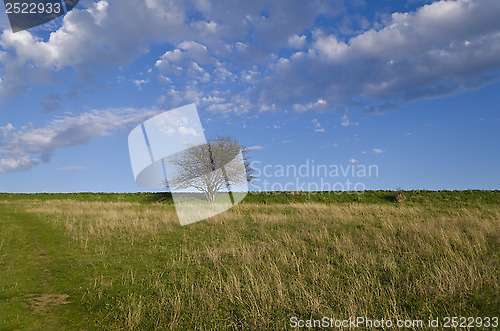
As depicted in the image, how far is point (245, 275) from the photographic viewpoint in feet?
27.0

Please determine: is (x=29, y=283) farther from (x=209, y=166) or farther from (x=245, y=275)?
(x=209, y=166)

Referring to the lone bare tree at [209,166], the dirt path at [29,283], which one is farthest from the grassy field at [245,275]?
the lone bare tree at [209,166]

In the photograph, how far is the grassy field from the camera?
245 inches

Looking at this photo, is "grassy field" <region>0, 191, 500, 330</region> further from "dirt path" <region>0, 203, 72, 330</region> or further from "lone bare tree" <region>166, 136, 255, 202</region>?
"lone bare tree" <region>166, 136, 255, 202</region>

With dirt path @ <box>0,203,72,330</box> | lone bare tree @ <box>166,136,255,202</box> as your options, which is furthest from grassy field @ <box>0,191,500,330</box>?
lone bare tree @ <box>166,136,255,202</box>

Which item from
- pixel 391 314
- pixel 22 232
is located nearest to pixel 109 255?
pixel 22 232

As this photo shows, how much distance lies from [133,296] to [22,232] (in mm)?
13170

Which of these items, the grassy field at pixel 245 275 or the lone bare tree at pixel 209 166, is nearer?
the grassy field at pixel 245 275

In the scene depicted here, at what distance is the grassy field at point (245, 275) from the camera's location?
6234 mm

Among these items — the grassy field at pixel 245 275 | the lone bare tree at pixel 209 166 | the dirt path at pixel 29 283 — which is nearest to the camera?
the grassy field at pixel 245 275

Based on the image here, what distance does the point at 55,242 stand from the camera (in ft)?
45.3

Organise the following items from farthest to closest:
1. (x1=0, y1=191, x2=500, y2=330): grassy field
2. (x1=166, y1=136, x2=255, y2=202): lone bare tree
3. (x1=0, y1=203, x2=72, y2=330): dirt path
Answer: (x1=166, y1=136, x2=255, y2=202): lone bare tree
(x1=0, y1=203, x2=72, y2=330): dirt path
(x1=0, y1=191, x2=500, y2=330): grassy field

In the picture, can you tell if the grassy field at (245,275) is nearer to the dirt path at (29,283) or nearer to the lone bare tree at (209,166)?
the dirt path at (29,283)

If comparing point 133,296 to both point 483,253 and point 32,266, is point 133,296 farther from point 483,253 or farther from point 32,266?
point 483,253
